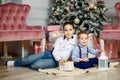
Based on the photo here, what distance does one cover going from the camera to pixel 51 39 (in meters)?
4.09

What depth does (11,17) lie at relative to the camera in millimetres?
3820

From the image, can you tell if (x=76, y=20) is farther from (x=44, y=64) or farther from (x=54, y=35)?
(x=44, y=64)

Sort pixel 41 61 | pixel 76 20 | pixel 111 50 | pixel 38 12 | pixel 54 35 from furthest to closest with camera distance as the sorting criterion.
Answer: pixel 38 12 → pixel 54 35 → pixel 76 20 → pixel 111 50 → pixel 41 61

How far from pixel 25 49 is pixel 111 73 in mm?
2217

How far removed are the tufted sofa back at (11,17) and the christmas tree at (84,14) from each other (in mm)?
681

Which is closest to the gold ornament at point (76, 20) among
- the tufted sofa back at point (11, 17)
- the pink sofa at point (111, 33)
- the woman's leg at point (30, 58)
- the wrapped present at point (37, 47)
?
the pink sofa at point (111, 33)

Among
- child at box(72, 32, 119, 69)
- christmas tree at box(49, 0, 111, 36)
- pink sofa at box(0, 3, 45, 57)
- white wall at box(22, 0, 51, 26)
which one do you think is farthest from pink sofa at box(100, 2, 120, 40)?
white wall at box(22, 0, 51, 26)

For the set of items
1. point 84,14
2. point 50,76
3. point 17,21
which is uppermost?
point 84,14

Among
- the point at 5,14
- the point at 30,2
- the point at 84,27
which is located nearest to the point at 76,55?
the point at 84,27

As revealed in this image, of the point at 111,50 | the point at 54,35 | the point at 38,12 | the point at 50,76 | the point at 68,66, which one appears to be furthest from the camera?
the point at 38,12

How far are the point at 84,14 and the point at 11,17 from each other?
1.22 meters

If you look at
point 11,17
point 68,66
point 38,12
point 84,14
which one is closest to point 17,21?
point 11,17

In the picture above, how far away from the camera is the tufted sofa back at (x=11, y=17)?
3781 millimetres

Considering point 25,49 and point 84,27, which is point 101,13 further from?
point 25,49
